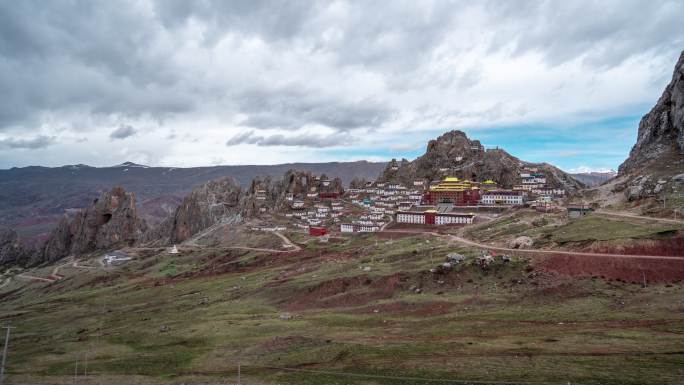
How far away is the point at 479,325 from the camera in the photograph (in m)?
49.6

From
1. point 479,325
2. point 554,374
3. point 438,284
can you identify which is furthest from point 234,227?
point 554,374

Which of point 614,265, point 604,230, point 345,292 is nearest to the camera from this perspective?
point 614,265

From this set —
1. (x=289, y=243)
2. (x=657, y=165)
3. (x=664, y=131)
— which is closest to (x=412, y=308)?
(x=289, y=243)

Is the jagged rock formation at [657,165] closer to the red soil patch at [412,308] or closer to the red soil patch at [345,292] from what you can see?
the red soil patch at [412,308]

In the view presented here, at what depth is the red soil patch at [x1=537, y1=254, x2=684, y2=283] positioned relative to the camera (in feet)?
192

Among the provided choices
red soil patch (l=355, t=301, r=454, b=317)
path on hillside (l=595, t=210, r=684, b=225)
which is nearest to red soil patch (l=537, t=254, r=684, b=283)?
red soil patch (l=355, t=301, r=454, b=317)

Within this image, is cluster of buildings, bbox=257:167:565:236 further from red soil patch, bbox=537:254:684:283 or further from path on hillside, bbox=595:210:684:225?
red soil patch, bbox=537:254:684:283

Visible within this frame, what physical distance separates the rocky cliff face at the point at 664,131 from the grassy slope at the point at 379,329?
8818 cm

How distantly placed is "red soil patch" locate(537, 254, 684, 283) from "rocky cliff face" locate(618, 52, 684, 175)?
85.3 m

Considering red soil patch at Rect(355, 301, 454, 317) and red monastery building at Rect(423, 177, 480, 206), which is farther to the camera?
red monastery building at Rect(423, 177, 480, 206)

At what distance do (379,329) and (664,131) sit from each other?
13790cm

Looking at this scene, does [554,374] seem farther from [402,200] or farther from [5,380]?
[402,200]

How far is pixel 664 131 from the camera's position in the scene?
464 ft

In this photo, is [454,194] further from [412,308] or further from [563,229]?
[412,308]
